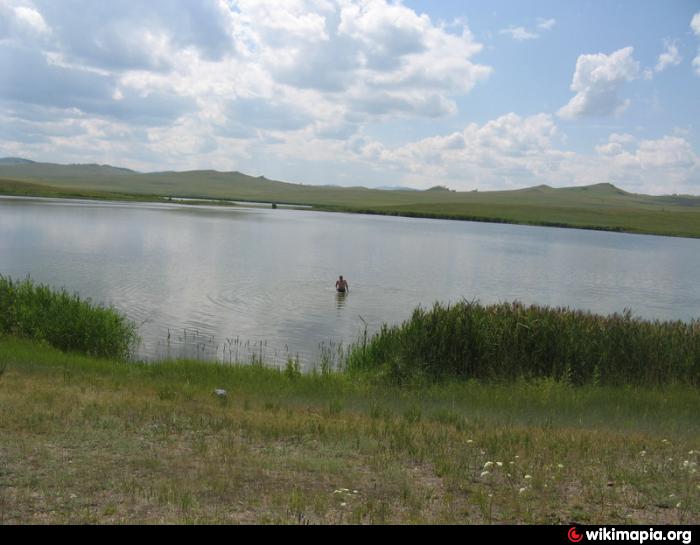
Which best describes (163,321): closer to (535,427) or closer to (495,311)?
(495,311)

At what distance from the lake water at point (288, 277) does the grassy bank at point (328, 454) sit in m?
8.85

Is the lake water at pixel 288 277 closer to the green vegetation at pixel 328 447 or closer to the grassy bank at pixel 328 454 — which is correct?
the green vegetation at pixel 328 447

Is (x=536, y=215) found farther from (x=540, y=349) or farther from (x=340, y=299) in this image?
(x=540, y=349)

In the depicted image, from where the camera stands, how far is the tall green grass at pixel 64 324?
19641 mm

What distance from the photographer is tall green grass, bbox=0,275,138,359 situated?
1964 cm

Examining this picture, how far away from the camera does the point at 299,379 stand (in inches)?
658

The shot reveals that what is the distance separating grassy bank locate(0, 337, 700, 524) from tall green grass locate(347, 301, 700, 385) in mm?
2577

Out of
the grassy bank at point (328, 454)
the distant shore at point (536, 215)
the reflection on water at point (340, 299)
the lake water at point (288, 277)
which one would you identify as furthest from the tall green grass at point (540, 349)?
the distant shore at point (536, 215)

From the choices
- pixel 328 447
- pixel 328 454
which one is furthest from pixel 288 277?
pixel 328 454

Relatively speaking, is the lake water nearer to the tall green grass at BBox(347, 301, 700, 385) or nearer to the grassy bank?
the tall green grass at BBox(347, 301, 700, 385)

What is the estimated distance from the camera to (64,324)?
19.9 meters

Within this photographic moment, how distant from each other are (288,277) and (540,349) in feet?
89.9

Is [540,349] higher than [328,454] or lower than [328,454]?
lower

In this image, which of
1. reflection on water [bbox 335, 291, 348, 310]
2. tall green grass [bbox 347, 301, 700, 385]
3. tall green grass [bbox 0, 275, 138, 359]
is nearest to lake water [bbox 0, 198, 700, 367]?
reflection on water [bbox 335, 291, 348, 310]
